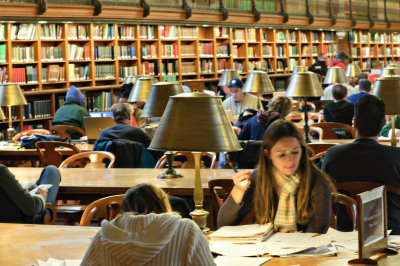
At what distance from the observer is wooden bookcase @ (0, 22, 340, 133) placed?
10.0 metres

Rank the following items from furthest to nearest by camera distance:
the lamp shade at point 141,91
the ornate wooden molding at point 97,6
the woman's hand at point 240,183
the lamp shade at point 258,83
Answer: the ornate wooden molding at point 97,6 < the lamp shade at point 258,83 < the lamp shade at point 141,91 < the woman's hand at point 240,183

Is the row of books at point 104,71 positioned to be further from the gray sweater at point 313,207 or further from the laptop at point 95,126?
the gray sweater at point 313,207

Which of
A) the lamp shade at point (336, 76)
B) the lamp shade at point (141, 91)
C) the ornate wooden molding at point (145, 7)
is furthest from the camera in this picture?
the ornate wooden molding at point (145, 7)

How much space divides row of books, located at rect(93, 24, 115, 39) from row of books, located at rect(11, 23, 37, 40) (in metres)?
1.32

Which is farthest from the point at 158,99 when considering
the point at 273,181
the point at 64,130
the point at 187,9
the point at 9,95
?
the point at 187,9

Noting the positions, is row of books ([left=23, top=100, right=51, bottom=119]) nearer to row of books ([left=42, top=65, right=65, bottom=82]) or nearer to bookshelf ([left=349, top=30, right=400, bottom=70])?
row of books ([left=42, top=65, right=65, bottom=82])

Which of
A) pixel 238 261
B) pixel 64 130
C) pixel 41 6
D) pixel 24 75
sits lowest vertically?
pixel 238 261

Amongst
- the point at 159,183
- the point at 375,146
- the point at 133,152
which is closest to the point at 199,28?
the point at 133,152

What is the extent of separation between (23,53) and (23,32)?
289mm

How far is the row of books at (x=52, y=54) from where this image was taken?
1027 centimetres

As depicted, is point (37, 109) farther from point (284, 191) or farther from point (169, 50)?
point (284, 191)

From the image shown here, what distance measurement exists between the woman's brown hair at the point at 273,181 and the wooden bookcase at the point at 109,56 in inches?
280

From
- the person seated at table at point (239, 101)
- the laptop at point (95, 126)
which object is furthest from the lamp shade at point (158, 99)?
the person seated at table at point (239, 101)

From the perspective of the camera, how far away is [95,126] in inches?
297
